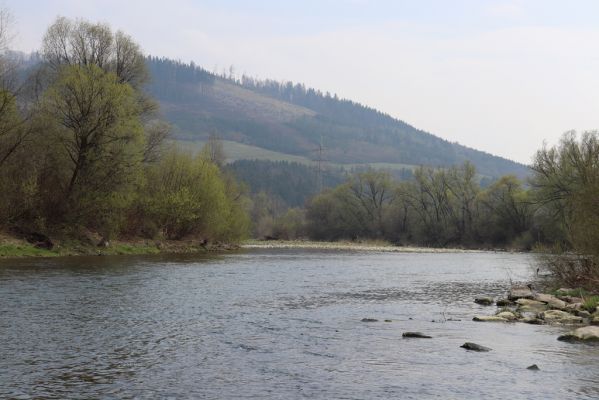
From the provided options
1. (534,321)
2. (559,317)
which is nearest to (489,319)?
(534,321)

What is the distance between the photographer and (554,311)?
22.3 metres

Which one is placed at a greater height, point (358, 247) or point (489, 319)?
point (489, 319)

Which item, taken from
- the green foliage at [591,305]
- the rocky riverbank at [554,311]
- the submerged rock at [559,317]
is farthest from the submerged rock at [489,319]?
the green foliage at [591,305]

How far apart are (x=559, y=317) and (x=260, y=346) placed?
39.7 ft

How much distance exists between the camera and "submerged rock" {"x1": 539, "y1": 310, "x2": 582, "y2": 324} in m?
20.8

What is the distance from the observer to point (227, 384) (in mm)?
12461

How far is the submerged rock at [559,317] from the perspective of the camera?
68.3ft

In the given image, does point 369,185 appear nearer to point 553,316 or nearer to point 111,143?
point 111,143

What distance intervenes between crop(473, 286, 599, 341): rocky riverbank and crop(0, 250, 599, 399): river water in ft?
2.98

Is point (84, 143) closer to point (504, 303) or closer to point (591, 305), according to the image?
point (504, 303)

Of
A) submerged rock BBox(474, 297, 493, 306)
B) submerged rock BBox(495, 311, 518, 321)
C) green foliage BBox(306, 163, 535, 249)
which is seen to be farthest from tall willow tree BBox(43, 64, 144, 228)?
green foliage BBox(306, 163, 535, 249)

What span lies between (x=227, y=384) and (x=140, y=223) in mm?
52143

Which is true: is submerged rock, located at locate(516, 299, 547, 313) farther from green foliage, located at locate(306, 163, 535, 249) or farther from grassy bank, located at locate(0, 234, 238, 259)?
green foliage, located at locate(306, 163, 535, 249)

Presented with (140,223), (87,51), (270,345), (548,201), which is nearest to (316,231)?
(548,201)
